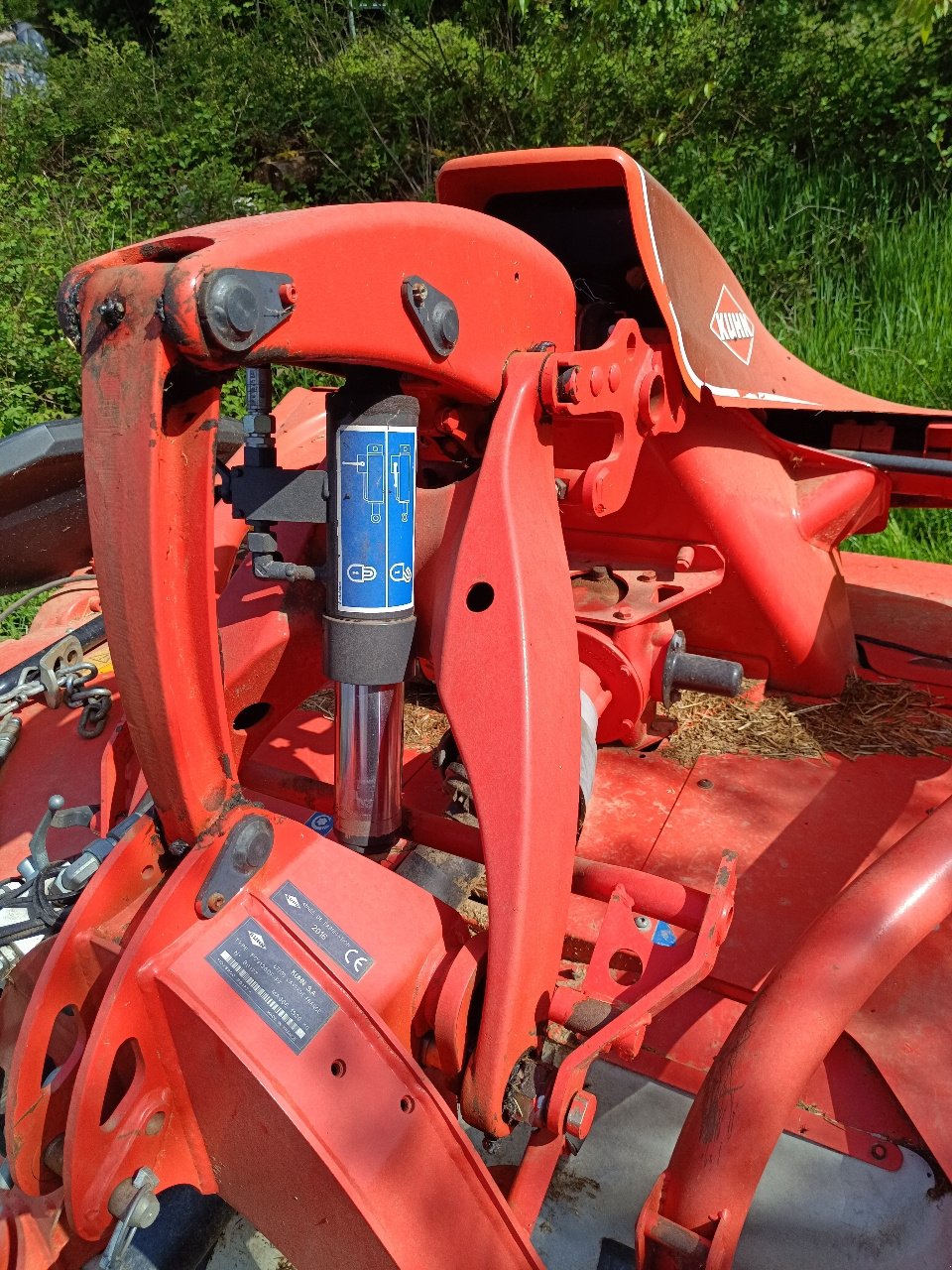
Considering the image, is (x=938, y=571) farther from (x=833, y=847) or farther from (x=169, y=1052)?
(x=169, y=1052)

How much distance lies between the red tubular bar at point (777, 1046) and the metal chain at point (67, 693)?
1911 mm

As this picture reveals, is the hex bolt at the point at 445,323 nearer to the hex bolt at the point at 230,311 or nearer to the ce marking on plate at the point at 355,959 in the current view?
the hex bolt at the point at 230,311

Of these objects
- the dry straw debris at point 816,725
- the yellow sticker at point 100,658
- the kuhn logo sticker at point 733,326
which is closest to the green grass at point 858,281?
the dry straw debris at point 816,725

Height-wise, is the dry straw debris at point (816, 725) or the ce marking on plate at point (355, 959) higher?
the ce marking on plate at point (355, 959)

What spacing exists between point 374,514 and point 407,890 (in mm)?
511

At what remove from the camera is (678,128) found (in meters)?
7.30

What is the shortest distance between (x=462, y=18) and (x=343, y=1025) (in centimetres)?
984

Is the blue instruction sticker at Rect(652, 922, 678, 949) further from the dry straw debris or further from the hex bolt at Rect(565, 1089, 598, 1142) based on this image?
the dry straw debris

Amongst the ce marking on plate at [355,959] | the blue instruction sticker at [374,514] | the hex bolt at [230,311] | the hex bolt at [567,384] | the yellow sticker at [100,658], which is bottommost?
the yellow sticker at [100,658]

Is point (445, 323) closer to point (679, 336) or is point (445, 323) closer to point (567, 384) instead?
point (567, 384)

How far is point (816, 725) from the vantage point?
8.54 ft

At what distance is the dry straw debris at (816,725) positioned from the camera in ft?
8.20

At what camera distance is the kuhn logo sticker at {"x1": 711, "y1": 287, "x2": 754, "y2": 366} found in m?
2.10

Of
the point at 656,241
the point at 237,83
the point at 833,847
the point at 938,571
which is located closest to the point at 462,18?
the point at 237,83
